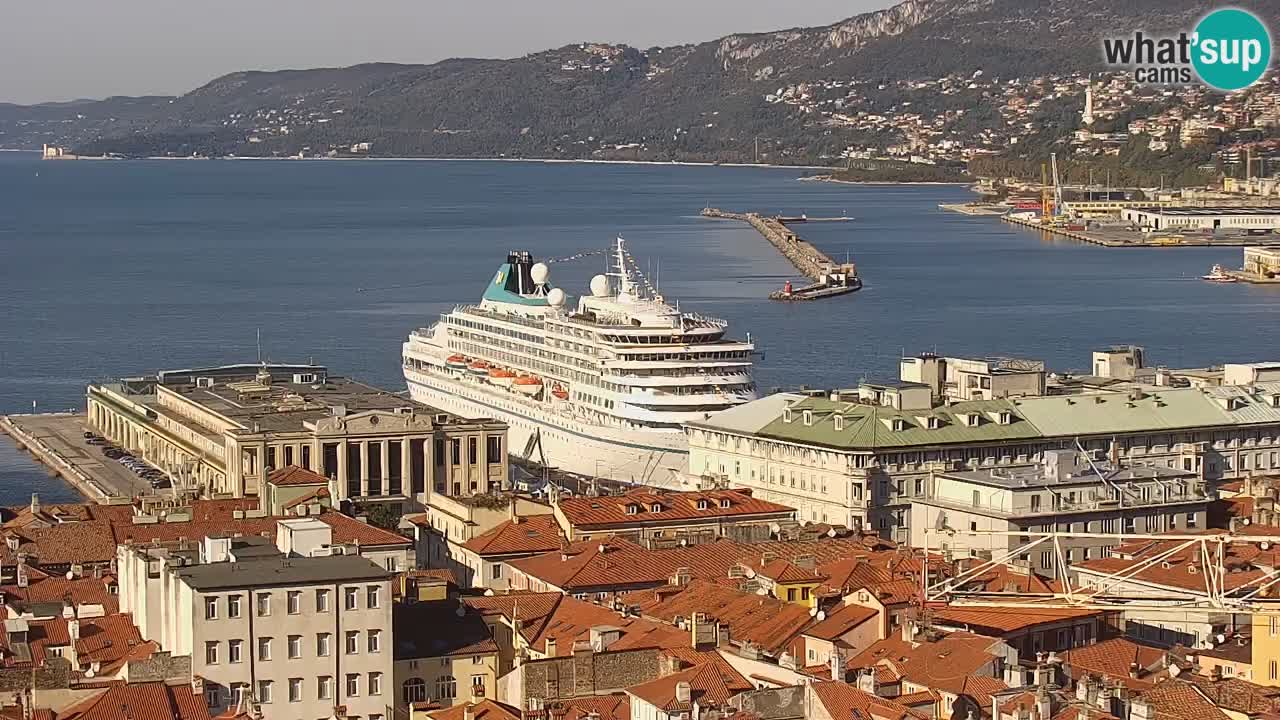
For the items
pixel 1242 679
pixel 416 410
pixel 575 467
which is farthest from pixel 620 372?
pixel 1242 679

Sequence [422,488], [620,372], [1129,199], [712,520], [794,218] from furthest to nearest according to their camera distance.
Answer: [1129,199] → [794,218] → [620,372] → [422,488] → [712,520]

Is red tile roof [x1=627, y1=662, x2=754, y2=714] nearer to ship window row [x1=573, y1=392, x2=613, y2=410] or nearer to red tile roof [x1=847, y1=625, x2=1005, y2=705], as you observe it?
red tile roof [x1=847, y1=625, x2=1005, y2=705]

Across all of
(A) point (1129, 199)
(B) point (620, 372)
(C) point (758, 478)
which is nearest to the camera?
(C) point (758, 478)

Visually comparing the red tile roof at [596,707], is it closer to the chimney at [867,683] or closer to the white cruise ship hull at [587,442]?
the chimney at [867,683]

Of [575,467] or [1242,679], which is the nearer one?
[1242,679]

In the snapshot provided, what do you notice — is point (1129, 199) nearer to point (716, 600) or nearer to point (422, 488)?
point (422, 488)

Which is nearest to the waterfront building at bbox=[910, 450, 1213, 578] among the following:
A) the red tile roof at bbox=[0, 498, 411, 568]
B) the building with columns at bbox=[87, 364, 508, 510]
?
the red tile roof at bbox=[0, 498, 411, 568]

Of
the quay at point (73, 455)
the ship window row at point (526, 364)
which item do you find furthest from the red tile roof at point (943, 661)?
the ship window row at point (526, 364)
